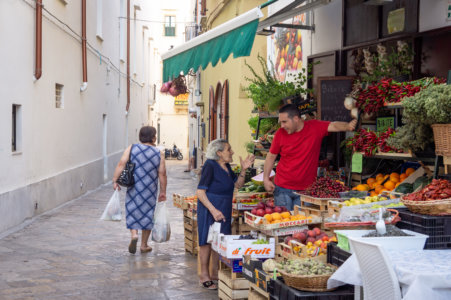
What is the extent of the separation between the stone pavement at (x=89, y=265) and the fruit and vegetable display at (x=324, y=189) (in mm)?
1567

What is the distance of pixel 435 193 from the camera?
456 cm

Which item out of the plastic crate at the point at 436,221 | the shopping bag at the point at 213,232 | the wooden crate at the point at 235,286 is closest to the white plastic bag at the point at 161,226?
the shopping bag at the point at 213,232

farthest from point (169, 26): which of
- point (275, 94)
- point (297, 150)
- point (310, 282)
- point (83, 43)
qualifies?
point (310, 282)

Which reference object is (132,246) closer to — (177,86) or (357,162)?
(357,162)

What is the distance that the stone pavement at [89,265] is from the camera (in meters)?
6.72

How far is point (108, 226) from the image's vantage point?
37.3 feet

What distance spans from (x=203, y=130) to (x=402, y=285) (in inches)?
795

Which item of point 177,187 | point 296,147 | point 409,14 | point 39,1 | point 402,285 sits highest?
point 39,1

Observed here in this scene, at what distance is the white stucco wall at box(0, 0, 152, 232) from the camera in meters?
10.5

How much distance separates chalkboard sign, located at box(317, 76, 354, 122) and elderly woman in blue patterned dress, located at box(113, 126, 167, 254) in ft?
8.13

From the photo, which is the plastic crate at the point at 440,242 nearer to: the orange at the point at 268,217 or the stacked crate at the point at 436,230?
the stacked crate at the point at 436,230

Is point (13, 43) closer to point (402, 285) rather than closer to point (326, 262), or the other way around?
point (326, 262)

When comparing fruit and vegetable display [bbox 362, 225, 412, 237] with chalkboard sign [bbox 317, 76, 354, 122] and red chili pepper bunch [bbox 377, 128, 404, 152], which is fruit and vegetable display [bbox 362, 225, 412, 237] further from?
chalkboard sign [bbox 317, 76, 354, 122]

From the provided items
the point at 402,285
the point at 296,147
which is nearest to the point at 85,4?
the point at 296,147
